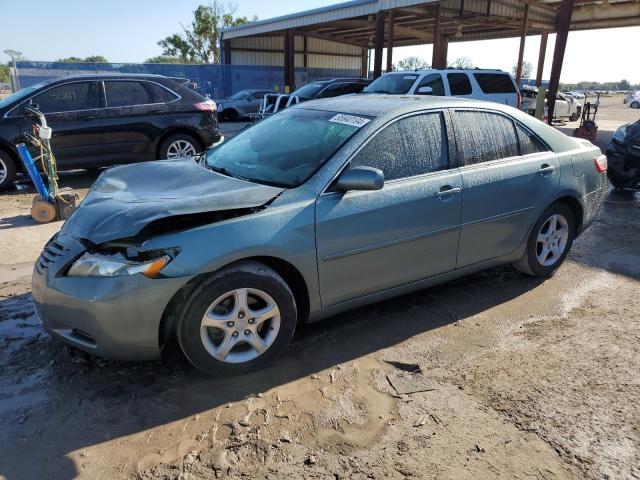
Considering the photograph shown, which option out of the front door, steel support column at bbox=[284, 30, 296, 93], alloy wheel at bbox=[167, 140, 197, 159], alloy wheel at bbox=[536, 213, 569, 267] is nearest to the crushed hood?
the front door

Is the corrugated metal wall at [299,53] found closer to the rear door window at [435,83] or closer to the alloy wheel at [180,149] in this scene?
the rear door window at [435,83]

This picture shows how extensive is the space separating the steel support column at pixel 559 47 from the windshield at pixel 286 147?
1418cm

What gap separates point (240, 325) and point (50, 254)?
1.21 metres

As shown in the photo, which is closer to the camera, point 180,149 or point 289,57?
point 180,149

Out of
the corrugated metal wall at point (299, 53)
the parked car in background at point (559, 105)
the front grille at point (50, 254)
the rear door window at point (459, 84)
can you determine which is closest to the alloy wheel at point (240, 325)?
the front grille at point (50, 254)

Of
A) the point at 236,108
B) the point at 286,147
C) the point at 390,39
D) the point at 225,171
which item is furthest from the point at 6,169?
the point at 390,39

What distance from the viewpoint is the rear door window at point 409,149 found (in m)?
3.42

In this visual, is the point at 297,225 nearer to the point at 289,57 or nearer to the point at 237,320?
the point at 237,320

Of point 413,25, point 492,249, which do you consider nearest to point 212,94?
point 413,25

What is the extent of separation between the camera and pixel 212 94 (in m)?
28.4

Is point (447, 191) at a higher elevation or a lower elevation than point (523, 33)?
lower

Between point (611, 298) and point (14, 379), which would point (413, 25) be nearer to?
point (611, 298)

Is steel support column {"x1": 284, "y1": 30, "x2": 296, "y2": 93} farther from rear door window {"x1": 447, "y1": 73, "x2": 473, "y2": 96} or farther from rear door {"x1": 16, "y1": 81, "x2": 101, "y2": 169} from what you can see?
rear door {"x1": 16, "y1": 81, "x2": 101, "y2": 169}

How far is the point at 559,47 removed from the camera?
15.8 meters
